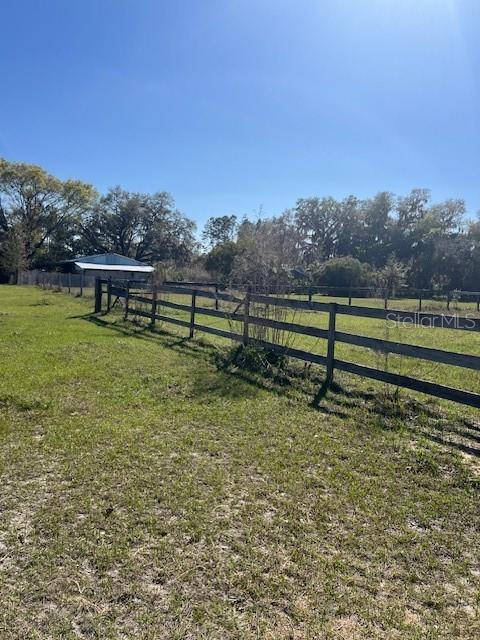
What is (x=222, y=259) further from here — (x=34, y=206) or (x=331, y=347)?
(x=331, y=347)

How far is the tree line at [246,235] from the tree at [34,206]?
0.39ft

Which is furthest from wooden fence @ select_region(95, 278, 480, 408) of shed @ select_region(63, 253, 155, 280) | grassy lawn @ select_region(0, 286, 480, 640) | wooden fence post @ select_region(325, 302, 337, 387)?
shed @ select_region(63, 253, 155, 280)

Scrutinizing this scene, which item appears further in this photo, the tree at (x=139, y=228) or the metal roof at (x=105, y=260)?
the tree at (x=139, y=228)

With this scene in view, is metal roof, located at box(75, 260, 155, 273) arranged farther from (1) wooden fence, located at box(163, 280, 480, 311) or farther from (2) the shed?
(1) wooden fence, located at box(163, 280, 480, 311)

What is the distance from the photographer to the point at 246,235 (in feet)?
145

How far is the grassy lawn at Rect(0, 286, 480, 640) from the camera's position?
2.02 metres

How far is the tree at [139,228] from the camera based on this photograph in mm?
63875

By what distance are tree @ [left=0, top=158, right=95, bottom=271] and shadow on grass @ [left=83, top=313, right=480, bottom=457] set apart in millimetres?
45458

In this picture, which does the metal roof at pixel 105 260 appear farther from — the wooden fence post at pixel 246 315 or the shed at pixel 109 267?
the wooden fence post at pixel 246 315

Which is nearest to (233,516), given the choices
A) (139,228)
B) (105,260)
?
(105,260)

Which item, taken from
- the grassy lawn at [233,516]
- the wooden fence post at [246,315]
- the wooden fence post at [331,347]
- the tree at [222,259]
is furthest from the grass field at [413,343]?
the tree at [222,259]

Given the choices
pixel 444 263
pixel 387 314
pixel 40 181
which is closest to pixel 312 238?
pixel 444 263

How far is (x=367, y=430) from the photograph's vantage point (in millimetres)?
4594

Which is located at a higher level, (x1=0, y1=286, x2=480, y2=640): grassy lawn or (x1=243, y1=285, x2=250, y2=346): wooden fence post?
(x1=243, y1=285, x2=250, y2=346): wooden fence post
